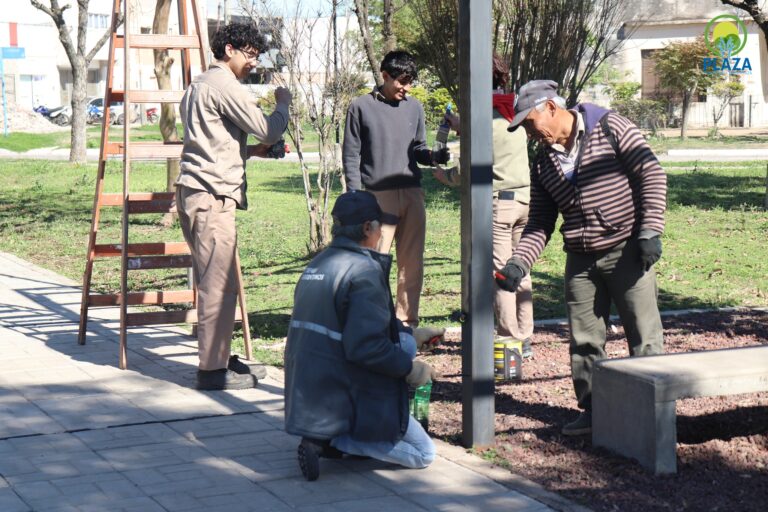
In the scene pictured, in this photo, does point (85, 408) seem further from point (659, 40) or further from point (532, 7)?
point (659, 40)

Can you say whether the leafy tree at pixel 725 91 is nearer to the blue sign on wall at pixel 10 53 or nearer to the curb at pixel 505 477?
the blue sign on wall at pixel 10 53

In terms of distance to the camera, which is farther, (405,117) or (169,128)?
(169,128)

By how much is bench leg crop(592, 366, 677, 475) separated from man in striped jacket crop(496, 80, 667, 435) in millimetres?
288

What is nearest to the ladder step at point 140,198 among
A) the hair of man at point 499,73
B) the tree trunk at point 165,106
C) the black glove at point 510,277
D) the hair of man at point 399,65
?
the hair of man at point 399,65

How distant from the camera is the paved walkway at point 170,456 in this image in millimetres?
4812

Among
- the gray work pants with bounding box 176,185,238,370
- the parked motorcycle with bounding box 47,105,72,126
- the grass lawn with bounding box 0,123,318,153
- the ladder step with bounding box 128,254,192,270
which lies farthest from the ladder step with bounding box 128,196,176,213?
the parked motorcycle with bounding box 47,105,72,126

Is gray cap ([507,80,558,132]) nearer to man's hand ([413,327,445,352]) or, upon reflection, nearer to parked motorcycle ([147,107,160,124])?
man's hand ([413,327,445,352])

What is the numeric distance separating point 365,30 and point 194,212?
4.71 m

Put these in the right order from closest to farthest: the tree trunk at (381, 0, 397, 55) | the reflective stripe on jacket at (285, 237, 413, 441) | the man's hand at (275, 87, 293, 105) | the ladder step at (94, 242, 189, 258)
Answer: the reflective stripe on jacket at (285, 237, 413, 441) < the man's hand at (275, 87, 293, 105) < the ladder step at (94, 242, 189, 258) < the tree trunk at (381, 0, 397, 55)

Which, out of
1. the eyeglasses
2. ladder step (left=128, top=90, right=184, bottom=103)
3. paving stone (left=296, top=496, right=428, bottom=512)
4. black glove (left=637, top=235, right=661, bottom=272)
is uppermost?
the eyeglasses

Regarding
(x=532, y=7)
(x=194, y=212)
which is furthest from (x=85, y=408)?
(x=532, y=7)

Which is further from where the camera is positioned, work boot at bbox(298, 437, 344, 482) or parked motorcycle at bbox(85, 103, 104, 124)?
parked motorcycle at bbox(85, 103, 104, 124)

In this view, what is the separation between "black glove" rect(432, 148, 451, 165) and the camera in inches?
287

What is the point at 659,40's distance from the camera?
46.1 meters
